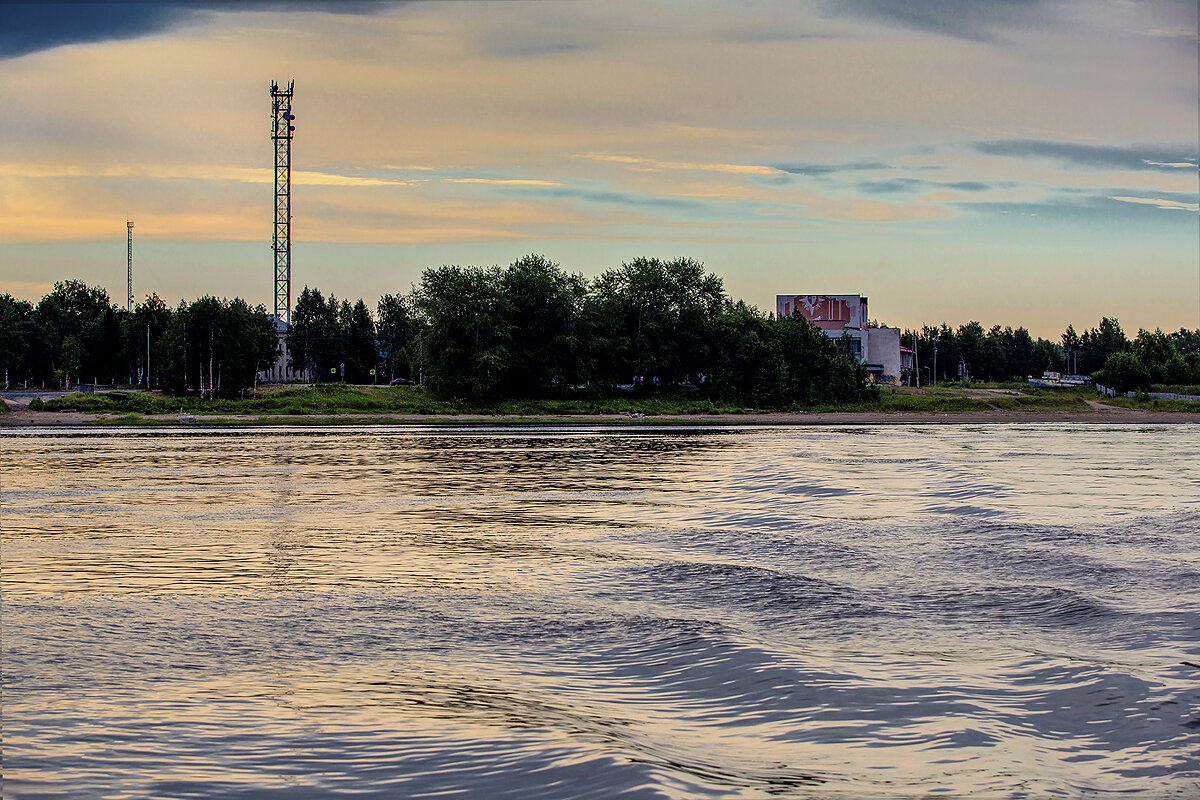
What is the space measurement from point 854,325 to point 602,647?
354 ft

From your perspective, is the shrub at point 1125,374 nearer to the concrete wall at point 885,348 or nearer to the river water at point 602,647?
the concrete wall at point 885,348

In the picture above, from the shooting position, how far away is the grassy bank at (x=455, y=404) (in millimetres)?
68938

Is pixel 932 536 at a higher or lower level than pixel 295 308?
lower

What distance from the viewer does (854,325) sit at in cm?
11331

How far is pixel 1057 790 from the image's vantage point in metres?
Result: 6.43

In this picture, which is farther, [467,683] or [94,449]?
[94,449]

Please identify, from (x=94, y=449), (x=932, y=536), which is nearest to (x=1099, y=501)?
(x=932, y=536)

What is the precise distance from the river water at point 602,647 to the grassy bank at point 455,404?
49332 millimetres

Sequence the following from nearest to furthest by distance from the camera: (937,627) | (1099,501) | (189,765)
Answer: (189,765) → (937,627) → (1099,501)

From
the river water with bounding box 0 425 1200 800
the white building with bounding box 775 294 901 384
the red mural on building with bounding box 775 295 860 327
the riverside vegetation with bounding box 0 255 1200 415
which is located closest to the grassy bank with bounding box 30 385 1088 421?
the riverside vegetation with bounding box 0 255 1200 415

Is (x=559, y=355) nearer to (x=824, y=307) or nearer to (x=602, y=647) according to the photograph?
(x=824, y=307)

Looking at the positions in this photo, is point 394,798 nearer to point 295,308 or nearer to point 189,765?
point 189,765

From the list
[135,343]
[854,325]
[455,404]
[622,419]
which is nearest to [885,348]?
[854,325]

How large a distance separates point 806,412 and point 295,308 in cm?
7426
